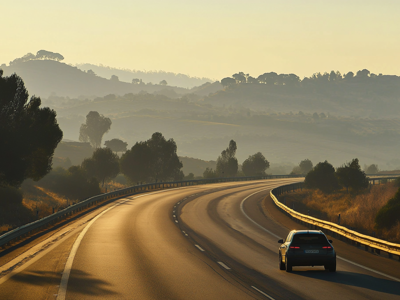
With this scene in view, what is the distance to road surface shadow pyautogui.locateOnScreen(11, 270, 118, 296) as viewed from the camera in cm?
1227

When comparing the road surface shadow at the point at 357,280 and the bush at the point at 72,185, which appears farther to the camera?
the bush at the point at 72,185

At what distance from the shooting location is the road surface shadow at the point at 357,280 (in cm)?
1295

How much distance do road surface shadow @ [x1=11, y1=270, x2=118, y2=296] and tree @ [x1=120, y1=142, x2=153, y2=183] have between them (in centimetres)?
8147

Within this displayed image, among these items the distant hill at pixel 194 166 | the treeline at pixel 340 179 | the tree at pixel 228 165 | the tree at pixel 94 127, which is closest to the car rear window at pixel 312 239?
the treeline at pixel 340 179

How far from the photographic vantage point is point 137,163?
96.6 m

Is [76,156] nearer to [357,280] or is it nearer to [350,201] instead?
[350,201]

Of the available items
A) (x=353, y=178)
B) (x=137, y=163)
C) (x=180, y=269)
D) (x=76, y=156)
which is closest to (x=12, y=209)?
(x=180, y=269)

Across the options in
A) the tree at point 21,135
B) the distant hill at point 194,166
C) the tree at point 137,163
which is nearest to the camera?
the tree at point 21,135

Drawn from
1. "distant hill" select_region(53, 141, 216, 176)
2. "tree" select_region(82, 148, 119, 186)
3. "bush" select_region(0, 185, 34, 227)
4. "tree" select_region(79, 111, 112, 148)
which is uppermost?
"tree" select_region(79, 111, 112, 148)

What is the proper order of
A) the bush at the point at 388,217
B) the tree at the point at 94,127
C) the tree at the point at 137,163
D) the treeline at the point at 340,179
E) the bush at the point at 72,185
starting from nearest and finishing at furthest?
the bush at the point at 388,217
the treeline at the point at 340,179
the bush at the point at 72,185
the tree at the point at 137,163
the tree at the point at 94,127

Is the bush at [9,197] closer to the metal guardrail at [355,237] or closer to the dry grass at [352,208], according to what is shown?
the dry grass at [352,208]

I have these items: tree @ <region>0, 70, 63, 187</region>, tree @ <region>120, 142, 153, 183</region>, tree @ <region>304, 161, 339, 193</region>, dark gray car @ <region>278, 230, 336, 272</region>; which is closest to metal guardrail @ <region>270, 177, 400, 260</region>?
dark gray car @ <region>278, 230, 336, 272</region>

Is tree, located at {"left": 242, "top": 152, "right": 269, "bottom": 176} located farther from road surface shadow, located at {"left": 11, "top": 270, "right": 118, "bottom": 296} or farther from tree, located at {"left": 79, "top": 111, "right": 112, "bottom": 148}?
road surface shadow, located at {"left": 11, "top": 270, "right": 118, "bottom": 296}

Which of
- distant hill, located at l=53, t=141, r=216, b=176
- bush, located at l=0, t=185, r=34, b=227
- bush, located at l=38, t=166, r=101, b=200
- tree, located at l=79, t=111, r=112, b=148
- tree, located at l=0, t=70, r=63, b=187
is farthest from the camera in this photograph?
tree, located at l=79, t=111, r=112, b=148
